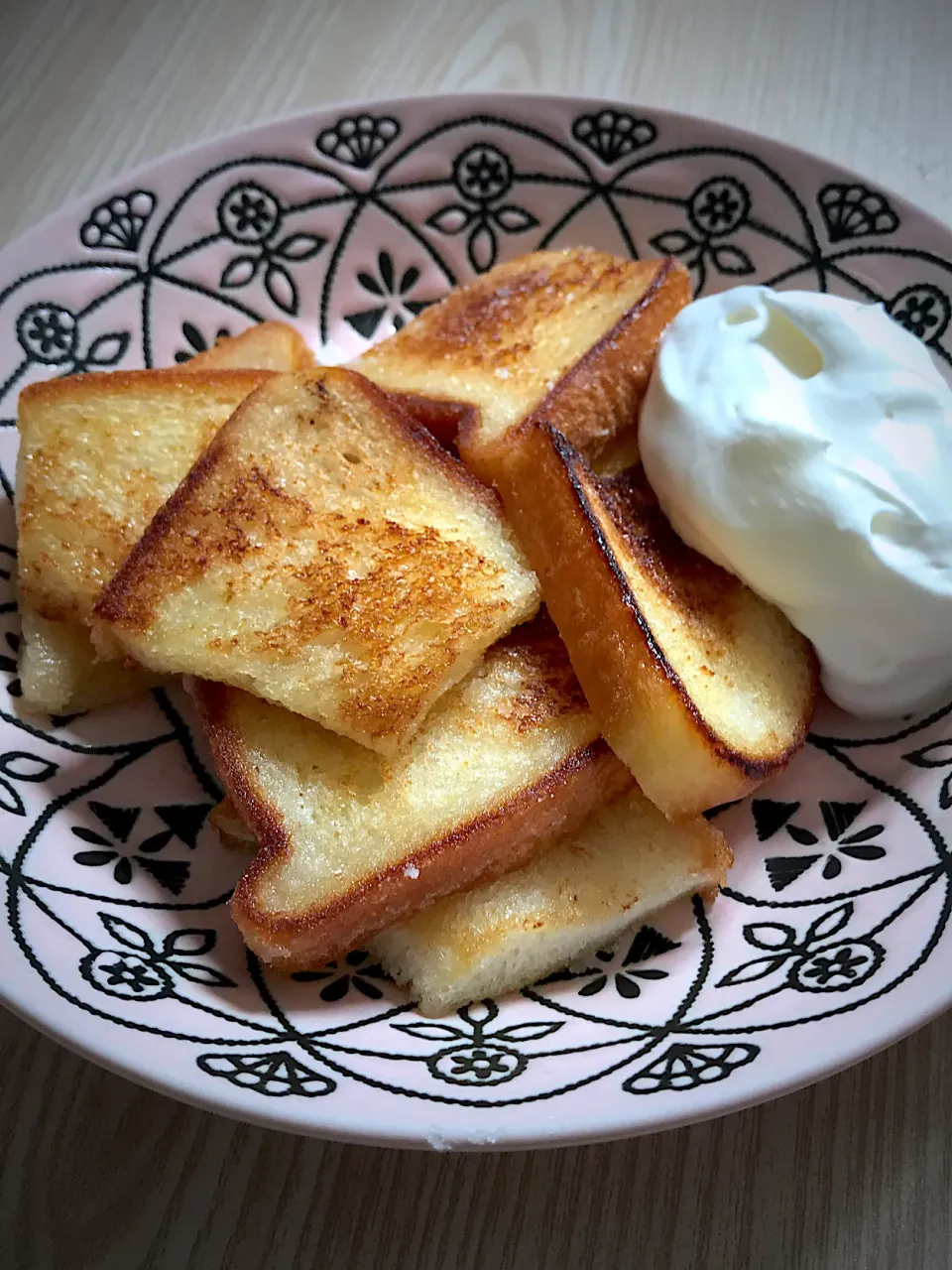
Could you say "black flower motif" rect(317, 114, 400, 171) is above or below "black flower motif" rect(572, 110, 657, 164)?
below

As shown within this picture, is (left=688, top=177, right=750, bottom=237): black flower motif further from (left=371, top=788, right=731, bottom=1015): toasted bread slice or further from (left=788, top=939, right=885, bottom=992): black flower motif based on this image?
(left=788, top=939, right=885, bottom=992): black flower motif

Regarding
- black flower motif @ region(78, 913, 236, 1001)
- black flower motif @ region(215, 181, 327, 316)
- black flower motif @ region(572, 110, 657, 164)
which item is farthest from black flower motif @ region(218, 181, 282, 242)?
black flower motif @ region(78, 913, 236, 1001)

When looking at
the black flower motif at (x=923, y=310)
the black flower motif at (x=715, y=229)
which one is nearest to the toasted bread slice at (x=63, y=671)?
the black flower motif at (x=715, y=229)

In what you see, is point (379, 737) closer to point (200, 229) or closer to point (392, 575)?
point (392, 575)

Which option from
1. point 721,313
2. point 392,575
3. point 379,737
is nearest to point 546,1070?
point 379,737

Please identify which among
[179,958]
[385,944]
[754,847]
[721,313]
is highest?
[721,313]

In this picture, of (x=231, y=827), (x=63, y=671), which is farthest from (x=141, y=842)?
(x=63, y=671)

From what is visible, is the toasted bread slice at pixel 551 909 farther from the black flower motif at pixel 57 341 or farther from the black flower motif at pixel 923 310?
the black flower motif at pixel 57 341
